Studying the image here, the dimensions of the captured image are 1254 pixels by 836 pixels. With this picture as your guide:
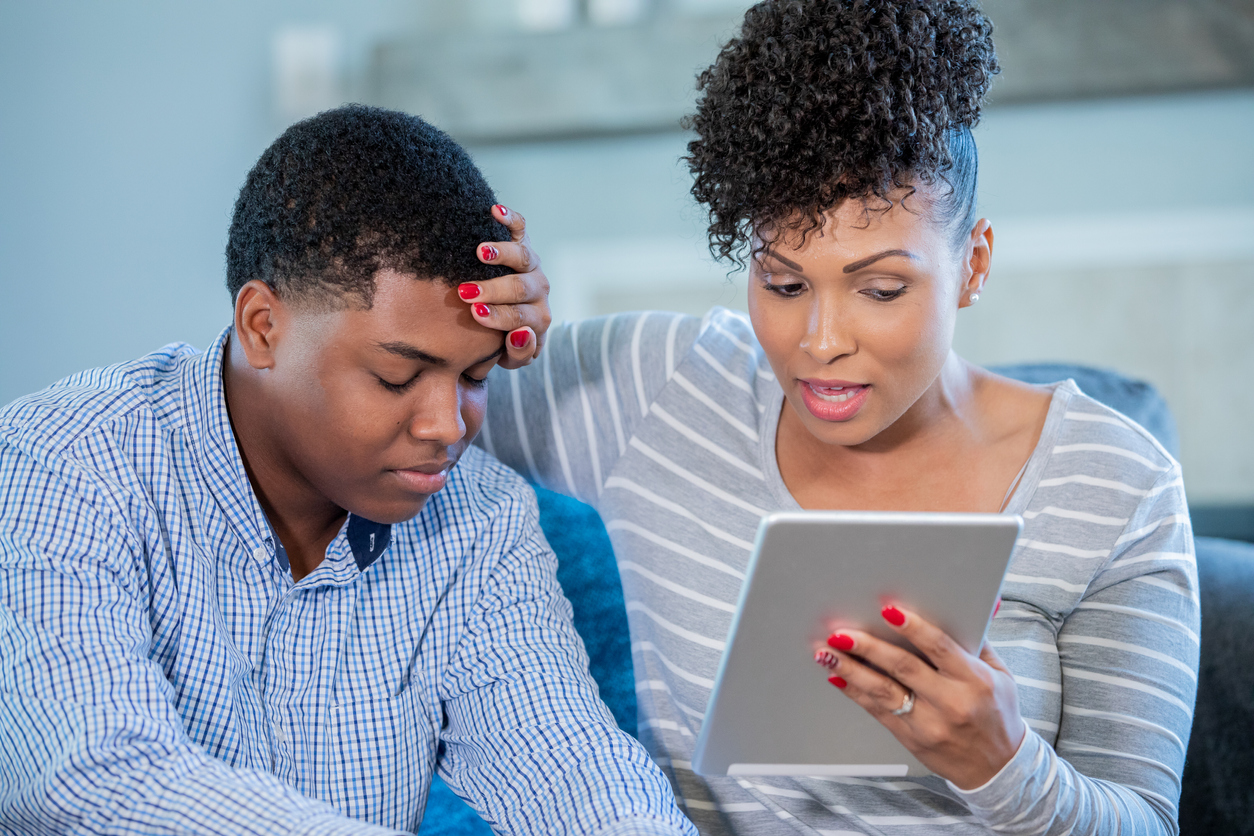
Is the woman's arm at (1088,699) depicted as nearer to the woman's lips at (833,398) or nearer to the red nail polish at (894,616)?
the red nail polish at (894,616)

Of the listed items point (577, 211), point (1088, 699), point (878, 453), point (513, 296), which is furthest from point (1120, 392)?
point (577, 211)

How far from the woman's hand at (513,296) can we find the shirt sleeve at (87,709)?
15.4 inches

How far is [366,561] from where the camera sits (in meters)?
1.16

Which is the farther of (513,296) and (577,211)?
(577,211)

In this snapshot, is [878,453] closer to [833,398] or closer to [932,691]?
[833,398]

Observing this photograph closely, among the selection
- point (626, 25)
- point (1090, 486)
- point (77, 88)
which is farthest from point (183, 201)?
point (1090, 486)

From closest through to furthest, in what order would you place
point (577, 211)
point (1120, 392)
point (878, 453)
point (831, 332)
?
1. point (831, 332)
2. point (878, 453)
3. point (1120, 392)
4. point (577, 211)

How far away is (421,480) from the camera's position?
1.09 meters

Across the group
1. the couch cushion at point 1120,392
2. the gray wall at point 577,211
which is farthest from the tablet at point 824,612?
the gray wall at point 577,211

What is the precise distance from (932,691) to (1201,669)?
0.82 m

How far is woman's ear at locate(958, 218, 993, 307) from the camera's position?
1.21m

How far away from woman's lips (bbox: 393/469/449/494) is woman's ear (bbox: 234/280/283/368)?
17 centimetres

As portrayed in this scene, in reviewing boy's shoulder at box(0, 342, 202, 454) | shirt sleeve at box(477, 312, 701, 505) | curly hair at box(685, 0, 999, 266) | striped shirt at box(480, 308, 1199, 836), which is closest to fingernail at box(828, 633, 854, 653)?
striped shirt at box(480, 308, 1199, 836)

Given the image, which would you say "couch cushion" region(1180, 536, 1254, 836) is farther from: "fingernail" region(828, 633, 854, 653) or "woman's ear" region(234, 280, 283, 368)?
"woman's ear" region(234, 280, 283, 368)
